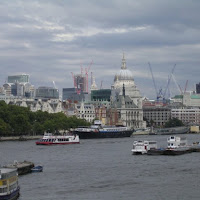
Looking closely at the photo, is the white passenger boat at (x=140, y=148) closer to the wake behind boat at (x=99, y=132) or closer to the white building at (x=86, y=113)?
the wake behind boat at (x=99, y=132)

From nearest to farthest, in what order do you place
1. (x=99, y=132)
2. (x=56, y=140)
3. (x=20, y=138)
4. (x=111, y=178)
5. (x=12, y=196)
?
(x=12, y=196) < (x=111, y=178) < (x=56, y=140) < (x=20, y=138) < (x=99, y=132)

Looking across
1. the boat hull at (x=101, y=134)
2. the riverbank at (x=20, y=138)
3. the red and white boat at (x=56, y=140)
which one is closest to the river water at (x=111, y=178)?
the red and white boat at (x=56, y=140)

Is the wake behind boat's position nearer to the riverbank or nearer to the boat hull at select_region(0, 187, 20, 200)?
the riverbank

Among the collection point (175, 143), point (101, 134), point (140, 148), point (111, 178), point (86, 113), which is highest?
point (86, 113)

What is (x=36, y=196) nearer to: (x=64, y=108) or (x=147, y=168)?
(x=147, y=168)

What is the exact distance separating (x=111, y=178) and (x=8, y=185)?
12365 mm

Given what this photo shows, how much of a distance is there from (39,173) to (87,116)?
122611 mm

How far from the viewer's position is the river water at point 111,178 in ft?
141

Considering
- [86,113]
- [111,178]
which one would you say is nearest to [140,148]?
[111,178]

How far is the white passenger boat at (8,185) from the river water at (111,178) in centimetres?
120

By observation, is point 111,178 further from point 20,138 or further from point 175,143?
point 20,138

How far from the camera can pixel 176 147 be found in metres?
75.4

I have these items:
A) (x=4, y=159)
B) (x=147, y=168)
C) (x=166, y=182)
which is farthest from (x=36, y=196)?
(x=4, y=159)

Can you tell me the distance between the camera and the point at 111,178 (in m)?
50.6
